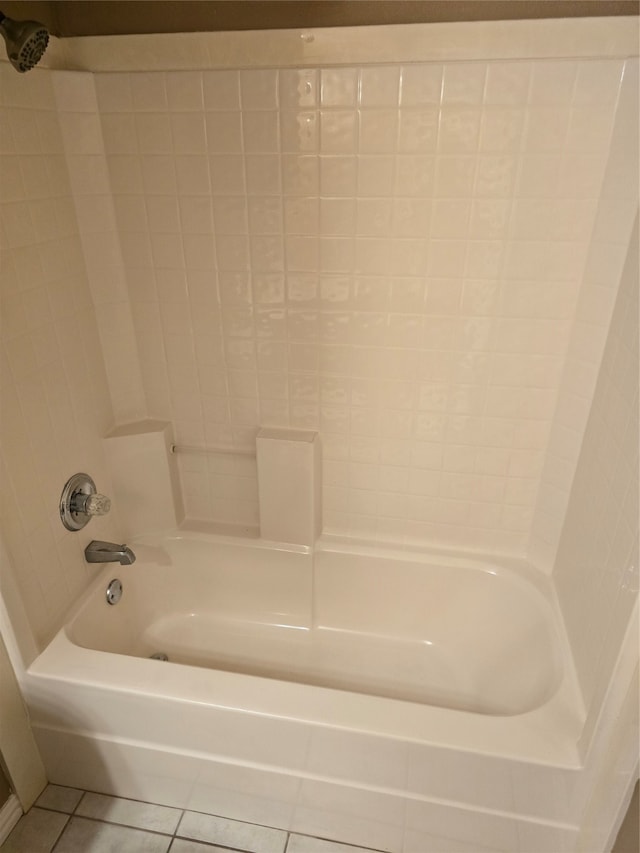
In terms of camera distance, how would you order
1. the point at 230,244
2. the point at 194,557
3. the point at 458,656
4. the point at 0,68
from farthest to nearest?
the point at 194,557
the point at 458,656
the point at 230,244
the point at 0,68

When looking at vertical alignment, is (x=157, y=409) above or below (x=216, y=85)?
below

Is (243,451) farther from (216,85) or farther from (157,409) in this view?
(216,85)

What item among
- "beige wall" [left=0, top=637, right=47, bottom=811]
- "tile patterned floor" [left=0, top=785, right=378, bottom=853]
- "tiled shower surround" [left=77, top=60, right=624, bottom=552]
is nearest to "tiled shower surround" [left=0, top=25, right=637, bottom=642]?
"tiled shower surround" [left=77, top=60, right=624, bottom=552]

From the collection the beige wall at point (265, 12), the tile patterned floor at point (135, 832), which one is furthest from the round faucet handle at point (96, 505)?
the beige wall at point (265, 12)

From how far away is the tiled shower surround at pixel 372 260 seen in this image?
129 cm

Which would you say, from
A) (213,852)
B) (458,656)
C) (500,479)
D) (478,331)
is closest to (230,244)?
(478,331)

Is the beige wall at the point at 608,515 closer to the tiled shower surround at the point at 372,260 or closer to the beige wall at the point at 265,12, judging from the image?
the tiled shower surround at the point at 372,260

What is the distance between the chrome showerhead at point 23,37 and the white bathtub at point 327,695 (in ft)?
4.23

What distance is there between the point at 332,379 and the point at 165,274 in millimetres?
557

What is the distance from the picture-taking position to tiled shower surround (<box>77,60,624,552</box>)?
1.29m

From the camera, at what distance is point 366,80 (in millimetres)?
1287

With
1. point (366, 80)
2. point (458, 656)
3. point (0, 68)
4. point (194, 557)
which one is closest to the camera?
point (0, 68)

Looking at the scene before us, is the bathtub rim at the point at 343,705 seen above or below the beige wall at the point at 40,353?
below

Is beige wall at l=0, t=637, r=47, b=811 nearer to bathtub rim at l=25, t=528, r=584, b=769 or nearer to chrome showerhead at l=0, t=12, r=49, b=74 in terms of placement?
bathtub rim at l=25, t=528, r=584, b=769
